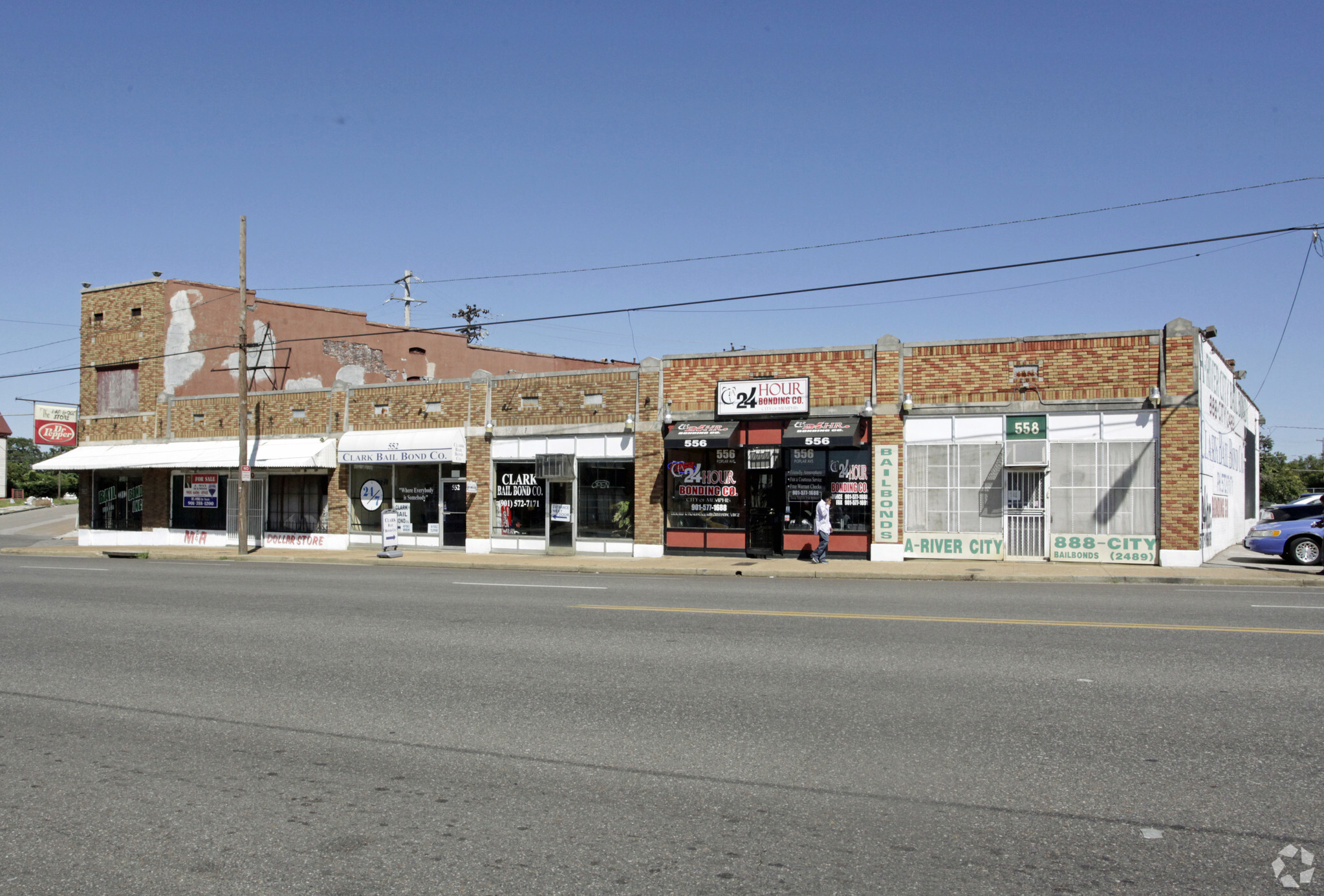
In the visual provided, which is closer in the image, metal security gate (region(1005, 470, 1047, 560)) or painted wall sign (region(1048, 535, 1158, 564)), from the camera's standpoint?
painted wall sign (region(1048, 535, 1158, 564))

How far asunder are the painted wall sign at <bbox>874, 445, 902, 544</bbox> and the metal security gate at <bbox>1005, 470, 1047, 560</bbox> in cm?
249

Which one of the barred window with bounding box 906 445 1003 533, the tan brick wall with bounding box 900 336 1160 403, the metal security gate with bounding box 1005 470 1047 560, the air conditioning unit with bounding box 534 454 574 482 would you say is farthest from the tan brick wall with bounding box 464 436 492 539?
the metal security gate with bounding box 1005 470 1047 560

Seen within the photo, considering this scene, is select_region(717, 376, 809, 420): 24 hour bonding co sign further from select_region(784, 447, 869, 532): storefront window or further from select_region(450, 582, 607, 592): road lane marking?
select_region(450, 582, 607, 592): road lane marking

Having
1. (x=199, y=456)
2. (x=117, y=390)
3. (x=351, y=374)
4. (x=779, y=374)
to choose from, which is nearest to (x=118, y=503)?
(x=117, y=390)

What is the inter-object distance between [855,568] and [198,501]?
75.5ft

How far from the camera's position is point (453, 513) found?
2777 centimetres

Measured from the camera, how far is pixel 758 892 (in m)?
4.07

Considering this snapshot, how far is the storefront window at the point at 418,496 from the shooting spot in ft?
92.3

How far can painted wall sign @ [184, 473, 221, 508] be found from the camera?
1249 inches

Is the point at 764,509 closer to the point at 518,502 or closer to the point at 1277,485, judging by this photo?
the point at 518,502

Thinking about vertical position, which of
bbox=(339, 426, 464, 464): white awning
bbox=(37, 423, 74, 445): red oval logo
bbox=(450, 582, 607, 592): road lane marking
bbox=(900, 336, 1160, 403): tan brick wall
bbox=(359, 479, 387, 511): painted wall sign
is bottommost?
bbox=(450, 582, 607, 592): road lane marking

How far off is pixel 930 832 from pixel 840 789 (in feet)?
2.29

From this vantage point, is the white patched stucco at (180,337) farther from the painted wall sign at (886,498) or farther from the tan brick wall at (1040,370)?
the painted wall sign at (886,498)

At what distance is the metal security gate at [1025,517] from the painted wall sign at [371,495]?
1794cm
